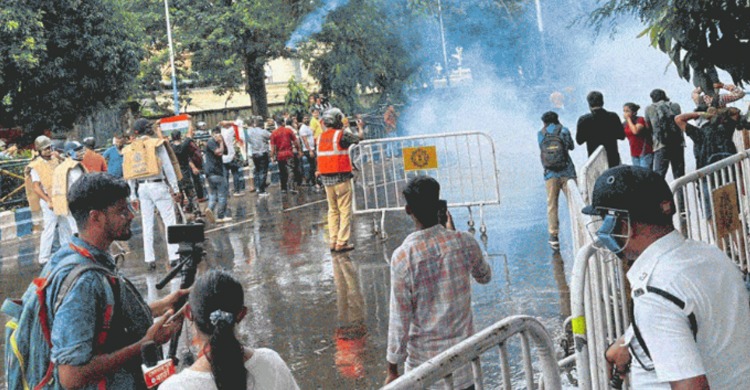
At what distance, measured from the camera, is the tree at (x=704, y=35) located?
260 inches

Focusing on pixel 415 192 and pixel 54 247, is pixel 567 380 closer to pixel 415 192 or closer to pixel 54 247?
pixel 415 192

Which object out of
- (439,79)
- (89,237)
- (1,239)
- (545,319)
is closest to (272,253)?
(545,319)

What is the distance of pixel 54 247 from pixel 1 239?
3.73m

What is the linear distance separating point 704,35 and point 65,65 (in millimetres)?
23604

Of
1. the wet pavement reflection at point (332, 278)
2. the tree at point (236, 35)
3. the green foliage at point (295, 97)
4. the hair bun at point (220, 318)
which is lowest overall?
the wet pavement reflection at point (332, 278)

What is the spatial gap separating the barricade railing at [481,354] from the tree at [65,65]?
2370 centimetres

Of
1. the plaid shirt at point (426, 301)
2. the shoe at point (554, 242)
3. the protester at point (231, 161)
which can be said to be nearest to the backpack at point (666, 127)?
the shoe at point (554, 242)

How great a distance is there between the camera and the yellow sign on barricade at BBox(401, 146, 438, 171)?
13438mm

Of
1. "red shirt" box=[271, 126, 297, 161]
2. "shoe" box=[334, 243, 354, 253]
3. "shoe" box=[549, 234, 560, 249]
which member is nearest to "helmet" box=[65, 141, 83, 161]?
"shoe" box=[334, 243, 354, 253]

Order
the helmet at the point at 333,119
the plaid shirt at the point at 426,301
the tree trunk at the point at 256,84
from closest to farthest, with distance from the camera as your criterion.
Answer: the plaid shirt at the point at 426,301
the helmet at the point at 333,119
the tree trunk at the point at 256,84

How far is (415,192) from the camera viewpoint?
5.18 metres

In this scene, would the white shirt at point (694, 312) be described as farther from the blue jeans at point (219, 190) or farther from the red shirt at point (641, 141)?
the blue jeans at point (219, 190)

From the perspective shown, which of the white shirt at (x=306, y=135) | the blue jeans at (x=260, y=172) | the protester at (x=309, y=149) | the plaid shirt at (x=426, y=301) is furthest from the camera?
the white shirt at (x=306, y=135)

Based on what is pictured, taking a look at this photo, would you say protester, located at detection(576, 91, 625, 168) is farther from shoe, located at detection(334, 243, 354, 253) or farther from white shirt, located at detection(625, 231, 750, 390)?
white shirt, located at detection(625, 231, 750, 390)
